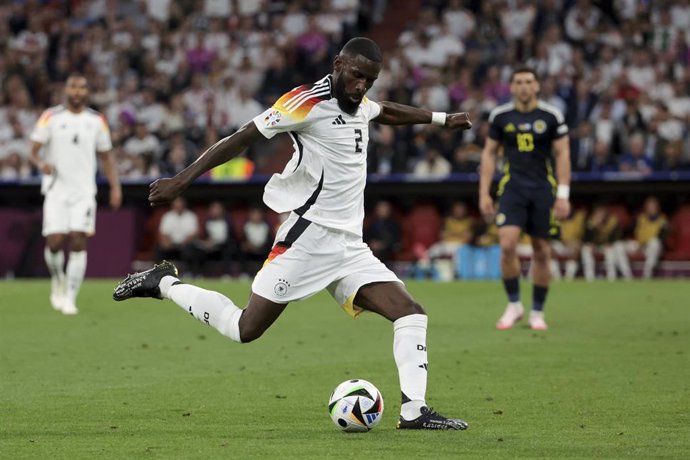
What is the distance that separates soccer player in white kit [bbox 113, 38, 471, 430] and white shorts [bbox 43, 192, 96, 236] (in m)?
8.36

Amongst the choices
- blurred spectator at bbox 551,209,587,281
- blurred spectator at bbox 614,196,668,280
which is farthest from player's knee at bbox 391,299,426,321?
blurred spectator at bbox 614,196,668,280

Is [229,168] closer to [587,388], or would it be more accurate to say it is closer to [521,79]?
[521,79]

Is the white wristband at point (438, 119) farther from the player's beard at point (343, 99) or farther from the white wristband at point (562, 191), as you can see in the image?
the white wristband at point (562, 191)

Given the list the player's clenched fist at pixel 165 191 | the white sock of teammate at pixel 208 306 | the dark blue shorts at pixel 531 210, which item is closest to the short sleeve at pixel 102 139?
the dark blue shorts at pixel 531 210

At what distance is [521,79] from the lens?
13.9m

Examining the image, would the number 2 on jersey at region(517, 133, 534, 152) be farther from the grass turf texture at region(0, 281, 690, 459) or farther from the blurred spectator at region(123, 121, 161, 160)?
the blurred spectator at region(123, 121, 161, 160)

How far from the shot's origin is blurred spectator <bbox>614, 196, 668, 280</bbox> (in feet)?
78.5

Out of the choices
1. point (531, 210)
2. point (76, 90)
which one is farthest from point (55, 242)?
point (531, 210)

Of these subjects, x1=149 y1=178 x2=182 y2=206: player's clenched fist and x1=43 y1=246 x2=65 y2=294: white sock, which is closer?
x1=149 y1=178 x2=182 y2=206: player's clenched fist

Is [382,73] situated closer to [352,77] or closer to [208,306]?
[208,306]

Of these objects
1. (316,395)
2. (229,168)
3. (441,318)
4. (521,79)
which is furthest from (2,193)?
(316,395)

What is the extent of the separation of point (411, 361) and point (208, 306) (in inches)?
52.2

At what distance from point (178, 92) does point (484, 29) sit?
654 centimetres

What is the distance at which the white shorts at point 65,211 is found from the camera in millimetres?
15969
